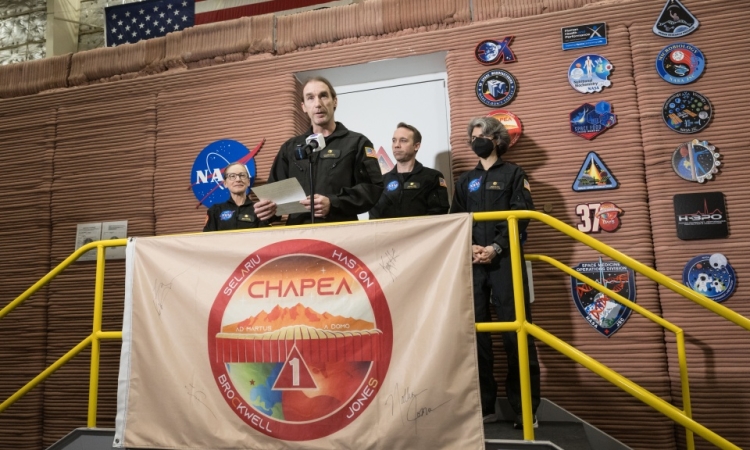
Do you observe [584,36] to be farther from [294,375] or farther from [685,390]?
[294,375]

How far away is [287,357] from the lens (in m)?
2.24

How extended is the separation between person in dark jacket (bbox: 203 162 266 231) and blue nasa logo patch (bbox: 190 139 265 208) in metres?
0.36

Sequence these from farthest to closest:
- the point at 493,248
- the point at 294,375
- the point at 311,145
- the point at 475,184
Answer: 1. the point at 475,184
2. the point at 493,248
3. the point at 311,145
4. the point at 294,375

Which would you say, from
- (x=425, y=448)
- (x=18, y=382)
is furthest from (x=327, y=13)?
(x=18, y=382)

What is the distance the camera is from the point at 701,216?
3.41 meters

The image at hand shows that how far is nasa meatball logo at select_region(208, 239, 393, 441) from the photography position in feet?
7.09

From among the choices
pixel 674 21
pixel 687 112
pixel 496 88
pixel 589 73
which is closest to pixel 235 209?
pixel 496 88

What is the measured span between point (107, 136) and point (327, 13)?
2.10m

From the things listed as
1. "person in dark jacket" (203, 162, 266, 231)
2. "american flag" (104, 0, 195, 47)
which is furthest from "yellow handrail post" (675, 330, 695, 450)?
"american flag" (104, 0, 195, 47)

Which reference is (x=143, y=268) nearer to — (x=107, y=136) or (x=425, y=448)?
(x=425, y=448)

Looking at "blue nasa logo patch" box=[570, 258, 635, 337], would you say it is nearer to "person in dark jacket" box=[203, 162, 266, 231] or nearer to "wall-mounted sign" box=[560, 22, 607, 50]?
"wall-mounted sign" box=[560, 22, 607, 50]

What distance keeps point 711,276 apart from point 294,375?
2589 millimetres

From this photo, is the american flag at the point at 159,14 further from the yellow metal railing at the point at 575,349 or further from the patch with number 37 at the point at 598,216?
the yellow metal railing at the point at 575,349

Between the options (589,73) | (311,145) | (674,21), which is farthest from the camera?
(589,73)
